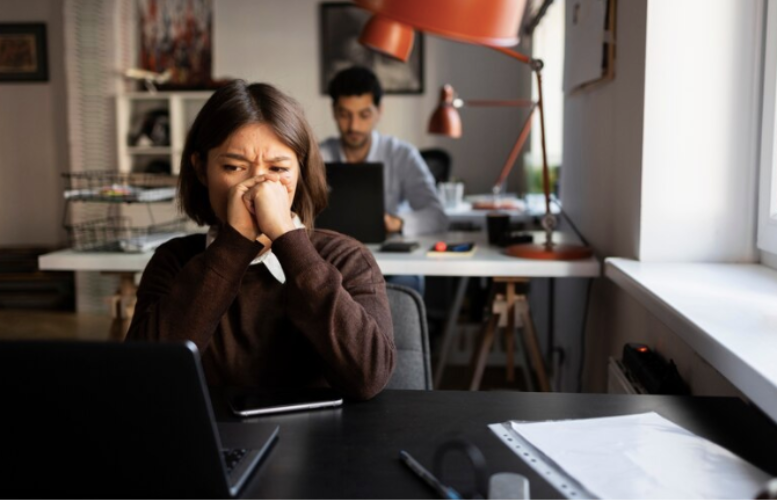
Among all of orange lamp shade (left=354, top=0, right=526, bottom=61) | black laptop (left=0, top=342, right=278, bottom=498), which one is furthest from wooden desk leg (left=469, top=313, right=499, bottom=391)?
black laptop (left=0, top=342, right=278, bottom=498)

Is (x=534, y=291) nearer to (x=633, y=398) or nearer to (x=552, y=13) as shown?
(x=552, y=13)

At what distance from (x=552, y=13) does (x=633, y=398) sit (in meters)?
4.50

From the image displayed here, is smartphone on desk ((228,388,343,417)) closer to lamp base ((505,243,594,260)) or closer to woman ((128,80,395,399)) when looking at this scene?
woman ((128,80,395,399))

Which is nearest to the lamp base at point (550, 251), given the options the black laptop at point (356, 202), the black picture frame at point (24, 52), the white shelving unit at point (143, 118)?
the black laptop at point (356, 202)

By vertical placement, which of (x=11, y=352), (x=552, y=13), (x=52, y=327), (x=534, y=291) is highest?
(x=552, y=13)

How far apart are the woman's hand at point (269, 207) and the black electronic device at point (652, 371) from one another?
70 cm

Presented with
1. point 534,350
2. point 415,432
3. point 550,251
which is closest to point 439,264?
point 550,251

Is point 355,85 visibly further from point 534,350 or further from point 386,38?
point 534,350

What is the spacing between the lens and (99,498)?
2.40 ft

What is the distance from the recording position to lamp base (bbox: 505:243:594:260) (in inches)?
83.5

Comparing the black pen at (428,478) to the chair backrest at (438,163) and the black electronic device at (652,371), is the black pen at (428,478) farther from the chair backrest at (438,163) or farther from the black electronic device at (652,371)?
the chair backrest at (438,163)

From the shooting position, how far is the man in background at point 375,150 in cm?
298

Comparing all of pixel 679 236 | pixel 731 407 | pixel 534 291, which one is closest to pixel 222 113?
pixel 731 407

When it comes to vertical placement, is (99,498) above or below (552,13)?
below
